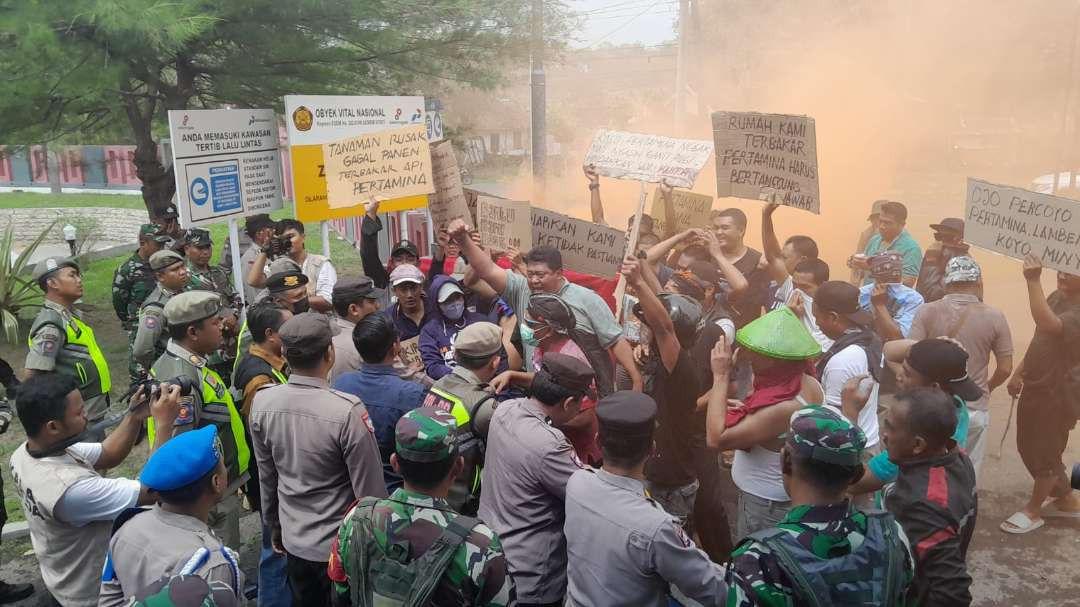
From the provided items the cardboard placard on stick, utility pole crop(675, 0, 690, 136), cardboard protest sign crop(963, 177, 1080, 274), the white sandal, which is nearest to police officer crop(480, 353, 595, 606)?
cardboard protest sign crop(963, 177, 1080, 274)

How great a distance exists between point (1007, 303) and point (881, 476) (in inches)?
445

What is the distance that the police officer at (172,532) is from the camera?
9.05ft

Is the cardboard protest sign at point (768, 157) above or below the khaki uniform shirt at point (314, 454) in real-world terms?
above

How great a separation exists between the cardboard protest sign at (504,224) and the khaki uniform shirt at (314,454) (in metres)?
3.15

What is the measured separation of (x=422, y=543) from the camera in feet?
8.98

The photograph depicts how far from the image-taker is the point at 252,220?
902 cm

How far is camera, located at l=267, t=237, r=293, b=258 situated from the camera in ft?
25.2

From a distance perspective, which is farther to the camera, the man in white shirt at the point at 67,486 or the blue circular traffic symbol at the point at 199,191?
the blue circular traffic symbol at the point at 199,191

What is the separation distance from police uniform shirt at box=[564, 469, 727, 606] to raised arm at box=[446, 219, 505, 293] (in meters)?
2.86

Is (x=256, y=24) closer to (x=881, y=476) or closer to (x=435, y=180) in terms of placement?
(x=435, y=180)

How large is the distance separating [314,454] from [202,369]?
1.16 m

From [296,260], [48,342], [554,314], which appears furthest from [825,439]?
[296,260]

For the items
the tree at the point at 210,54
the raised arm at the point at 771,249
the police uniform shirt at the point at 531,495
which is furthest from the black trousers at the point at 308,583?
the tree at the point at 210,54

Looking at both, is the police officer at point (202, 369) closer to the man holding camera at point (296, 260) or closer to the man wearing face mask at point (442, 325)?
the man wearing face mask at point (442, 325)
